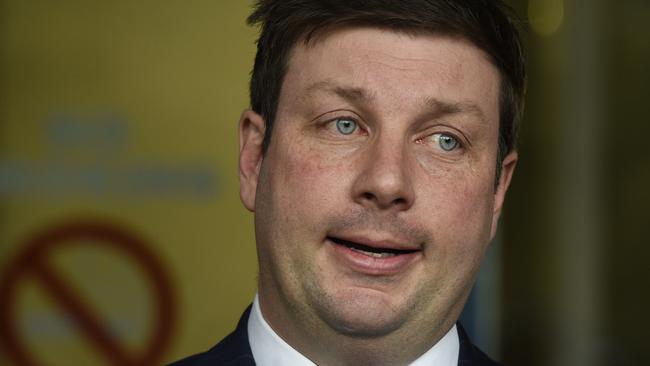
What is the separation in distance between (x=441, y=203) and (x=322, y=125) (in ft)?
0.89

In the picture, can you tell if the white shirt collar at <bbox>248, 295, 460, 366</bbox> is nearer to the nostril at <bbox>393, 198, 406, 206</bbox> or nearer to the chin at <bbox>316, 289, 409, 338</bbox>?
the chin at <bbox>316, 289, 409, 338</bbox>

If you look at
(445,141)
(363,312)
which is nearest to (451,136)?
(445,141)

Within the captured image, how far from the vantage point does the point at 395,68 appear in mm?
2158

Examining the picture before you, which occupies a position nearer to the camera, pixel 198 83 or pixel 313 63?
pixel 313 63

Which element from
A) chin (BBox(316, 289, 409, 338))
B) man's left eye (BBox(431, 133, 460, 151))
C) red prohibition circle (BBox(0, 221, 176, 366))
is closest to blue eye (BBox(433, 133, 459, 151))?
man's left eye (BBox(431, 133, 460, 151))

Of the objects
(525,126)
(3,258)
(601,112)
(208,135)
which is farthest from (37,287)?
(601,112)

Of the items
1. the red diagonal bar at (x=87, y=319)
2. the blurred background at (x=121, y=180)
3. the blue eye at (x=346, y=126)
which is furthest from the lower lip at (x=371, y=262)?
the red diagonal bar at (x=87, y=319)

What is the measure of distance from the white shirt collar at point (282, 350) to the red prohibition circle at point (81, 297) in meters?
1.84

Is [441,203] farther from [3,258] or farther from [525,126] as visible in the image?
[525,126]

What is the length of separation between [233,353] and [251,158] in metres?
0.40

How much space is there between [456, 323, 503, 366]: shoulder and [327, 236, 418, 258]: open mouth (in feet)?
1.02

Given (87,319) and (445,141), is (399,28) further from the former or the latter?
(87,319)

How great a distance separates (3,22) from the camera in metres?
4.14

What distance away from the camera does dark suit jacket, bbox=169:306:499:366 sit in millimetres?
2305
